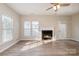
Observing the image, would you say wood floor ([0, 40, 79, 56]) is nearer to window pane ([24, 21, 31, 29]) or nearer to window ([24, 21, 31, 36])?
window ([24, 21, 31, 36])

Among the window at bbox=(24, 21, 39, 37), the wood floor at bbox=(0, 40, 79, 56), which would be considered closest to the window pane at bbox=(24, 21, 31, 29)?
the window at bbox=(24, 21, 39, 37)

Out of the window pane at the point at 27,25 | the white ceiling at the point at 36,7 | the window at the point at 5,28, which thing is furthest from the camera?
the window pane at the point at 27,25

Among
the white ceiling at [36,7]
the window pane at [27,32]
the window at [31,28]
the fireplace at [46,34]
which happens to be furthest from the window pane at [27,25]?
the white ceiling at [36,7]

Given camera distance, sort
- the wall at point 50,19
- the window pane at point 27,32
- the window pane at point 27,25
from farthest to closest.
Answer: the window pane at point 27,25 → the wall at point 50,19 → the window pane at point 27,32

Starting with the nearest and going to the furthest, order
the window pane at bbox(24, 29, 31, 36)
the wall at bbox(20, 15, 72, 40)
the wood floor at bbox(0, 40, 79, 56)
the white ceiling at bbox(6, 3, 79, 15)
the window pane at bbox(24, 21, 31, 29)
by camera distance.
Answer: the wood floor at bbox(0, 40, 79, 56) → the white ceiling at bbox(6, 3, 79, 15) → the window pane at bbox(24, 29, 31, 36) → the wall at bbox(20, 15, 72, 40) → the window pane at bbox(24, 21, 31, 29)

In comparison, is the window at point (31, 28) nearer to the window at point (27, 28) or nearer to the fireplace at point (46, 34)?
the window at point (27, 28)

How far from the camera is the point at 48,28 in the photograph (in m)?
7.97

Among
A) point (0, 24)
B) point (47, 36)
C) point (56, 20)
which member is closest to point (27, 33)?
point (47, 36)

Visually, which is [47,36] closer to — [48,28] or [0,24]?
[48,28]

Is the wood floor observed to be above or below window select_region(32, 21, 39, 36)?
below

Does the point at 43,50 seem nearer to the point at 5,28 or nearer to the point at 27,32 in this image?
the point at 5,28

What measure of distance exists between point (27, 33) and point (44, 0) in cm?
619

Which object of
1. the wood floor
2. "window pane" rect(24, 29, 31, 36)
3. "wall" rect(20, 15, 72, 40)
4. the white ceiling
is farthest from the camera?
"wall" rect(20, 15, 72, 40)

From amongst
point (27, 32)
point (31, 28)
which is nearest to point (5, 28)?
point (27, 32)
